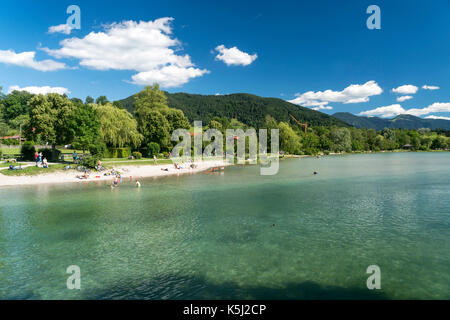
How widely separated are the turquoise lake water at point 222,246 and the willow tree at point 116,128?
30544 mm

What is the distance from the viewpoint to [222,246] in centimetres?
1638

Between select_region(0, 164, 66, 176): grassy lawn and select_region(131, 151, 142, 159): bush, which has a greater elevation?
select_region(131, 151, 142, 159): bush

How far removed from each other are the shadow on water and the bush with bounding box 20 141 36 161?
46559mm

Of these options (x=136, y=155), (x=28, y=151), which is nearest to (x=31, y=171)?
(x=28, y=151)

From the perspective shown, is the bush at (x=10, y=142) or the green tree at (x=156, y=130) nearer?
the green tree at (x=156, y=130)

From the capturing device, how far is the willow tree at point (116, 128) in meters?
59.4

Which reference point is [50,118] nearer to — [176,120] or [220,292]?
[176,120]

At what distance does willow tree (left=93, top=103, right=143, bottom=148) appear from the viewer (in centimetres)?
5944

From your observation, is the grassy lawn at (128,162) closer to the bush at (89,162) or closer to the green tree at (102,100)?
the bush at (89,162)

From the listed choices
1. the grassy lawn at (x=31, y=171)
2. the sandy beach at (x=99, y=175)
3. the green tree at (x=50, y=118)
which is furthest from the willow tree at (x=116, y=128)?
the grassy lawn at (x=31, y=171)

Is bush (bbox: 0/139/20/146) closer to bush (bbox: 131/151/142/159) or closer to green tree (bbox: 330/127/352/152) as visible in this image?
bush (bbox: 131/151/142/159)

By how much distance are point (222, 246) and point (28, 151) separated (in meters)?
47.0

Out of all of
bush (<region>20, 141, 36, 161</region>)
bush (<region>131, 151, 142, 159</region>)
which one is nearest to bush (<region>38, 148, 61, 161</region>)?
bush (<region>20, 141, 36, 161</region>)
